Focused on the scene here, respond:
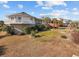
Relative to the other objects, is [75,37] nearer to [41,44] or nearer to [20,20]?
[41,44]

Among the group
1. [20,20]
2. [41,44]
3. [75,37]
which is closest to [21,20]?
[20,20]

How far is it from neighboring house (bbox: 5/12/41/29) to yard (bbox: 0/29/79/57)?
24cm

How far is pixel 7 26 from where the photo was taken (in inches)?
174

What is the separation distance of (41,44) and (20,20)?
663mm

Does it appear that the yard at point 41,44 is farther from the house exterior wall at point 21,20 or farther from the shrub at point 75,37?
the house exterior wall at point 21,20

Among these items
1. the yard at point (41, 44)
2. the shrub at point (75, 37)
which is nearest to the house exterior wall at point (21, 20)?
the yard at point (41, 44)

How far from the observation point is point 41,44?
439 centimetres

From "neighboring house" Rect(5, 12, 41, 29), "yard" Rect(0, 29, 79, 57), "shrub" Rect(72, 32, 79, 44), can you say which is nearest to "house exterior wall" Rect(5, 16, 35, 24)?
"neighboring house" Rect(5, 12, 41, 29)

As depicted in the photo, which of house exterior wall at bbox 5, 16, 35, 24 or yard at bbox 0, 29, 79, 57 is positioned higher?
house exterior wall at bbox 5, 16, 35, 24

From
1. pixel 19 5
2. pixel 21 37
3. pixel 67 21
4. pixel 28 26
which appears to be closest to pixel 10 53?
pixel 21 37

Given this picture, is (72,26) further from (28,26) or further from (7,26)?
(7,26)

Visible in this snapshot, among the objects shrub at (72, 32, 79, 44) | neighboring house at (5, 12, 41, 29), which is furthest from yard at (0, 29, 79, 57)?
neighboring house at (5, 12, 41, 29)

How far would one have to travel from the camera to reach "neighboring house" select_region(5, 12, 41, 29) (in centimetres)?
441

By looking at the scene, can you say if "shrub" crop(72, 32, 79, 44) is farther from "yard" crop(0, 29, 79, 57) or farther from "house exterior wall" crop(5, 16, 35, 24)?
"house exterior wall" crop(5, 16, 35, 24)
